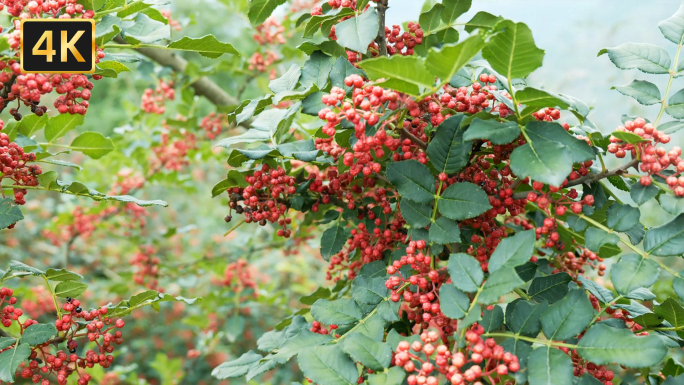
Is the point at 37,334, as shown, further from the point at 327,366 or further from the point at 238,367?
the point at 327,366

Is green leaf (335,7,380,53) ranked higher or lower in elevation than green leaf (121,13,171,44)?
higher

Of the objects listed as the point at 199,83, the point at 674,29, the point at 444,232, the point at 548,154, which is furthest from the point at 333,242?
the point at 199,83

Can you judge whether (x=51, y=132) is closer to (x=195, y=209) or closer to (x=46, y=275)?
(x=46, y=275)

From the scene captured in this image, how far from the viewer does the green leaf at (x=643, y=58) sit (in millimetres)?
1001

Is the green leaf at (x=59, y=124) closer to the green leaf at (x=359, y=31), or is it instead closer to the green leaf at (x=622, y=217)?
the green leaf at (x=359, y=31)

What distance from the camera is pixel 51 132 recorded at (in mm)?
1466

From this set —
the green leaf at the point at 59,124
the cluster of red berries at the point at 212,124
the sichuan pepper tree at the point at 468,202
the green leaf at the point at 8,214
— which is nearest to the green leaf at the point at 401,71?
the sichuan pepper tree at the point at 468,202

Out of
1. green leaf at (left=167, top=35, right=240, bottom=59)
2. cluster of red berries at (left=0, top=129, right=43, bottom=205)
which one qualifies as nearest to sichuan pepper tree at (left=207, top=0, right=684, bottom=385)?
green leaf at (left=167, top=35, right=240, bottom=59)

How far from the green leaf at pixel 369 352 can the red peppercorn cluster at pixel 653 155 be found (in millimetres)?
508

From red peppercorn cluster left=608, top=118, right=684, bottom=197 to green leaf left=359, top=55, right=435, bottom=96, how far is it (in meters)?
0.36

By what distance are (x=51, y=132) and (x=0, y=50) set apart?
0.42 meters

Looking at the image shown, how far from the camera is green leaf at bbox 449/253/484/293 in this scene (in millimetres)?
812

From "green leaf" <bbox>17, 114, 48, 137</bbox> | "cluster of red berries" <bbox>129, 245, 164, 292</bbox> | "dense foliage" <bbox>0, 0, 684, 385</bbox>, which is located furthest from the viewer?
"cluster of red berries" <bbox>129, 245, 164, 292</bbox>

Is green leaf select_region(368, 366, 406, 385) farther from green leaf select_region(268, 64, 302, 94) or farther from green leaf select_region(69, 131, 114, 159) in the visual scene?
green leaf select_region(69, 131, 114, 159)
